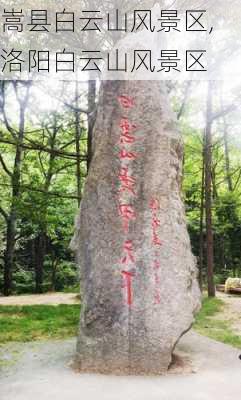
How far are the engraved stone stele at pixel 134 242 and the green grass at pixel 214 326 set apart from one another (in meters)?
2.43

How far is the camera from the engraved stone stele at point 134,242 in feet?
21.0

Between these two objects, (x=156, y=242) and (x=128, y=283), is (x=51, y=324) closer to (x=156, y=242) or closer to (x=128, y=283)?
(x=128, y=283)

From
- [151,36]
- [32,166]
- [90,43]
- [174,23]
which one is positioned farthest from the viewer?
[32,166]

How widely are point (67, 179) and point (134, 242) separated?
1544 centimetres

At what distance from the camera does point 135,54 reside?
23.3 ft

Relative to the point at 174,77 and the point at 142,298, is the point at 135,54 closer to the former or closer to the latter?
the point at 142,298

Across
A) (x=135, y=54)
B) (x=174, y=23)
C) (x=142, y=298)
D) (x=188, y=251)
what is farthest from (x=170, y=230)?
(x=174, y=23)

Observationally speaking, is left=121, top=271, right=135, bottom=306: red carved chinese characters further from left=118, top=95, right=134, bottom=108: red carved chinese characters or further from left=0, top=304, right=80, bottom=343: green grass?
left=0, top=304, right=80, bottom=343: green grass

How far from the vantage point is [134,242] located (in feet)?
21.5

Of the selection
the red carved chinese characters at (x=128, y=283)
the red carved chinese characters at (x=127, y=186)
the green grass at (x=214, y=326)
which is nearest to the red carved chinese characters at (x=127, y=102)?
the red carved chinese characters at (x=127, y=186)

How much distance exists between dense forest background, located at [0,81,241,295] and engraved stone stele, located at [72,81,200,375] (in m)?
5.80

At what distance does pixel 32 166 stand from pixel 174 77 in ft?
28.0

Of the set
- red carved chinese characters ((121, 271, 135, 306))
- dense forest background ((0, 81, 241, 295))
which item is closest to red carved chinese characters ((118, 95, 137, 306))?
red carved chinese characters ((121, 271, 135, 306))

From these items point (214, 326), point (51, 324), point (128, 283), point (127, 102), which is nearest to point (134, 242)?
point (128, 283)
